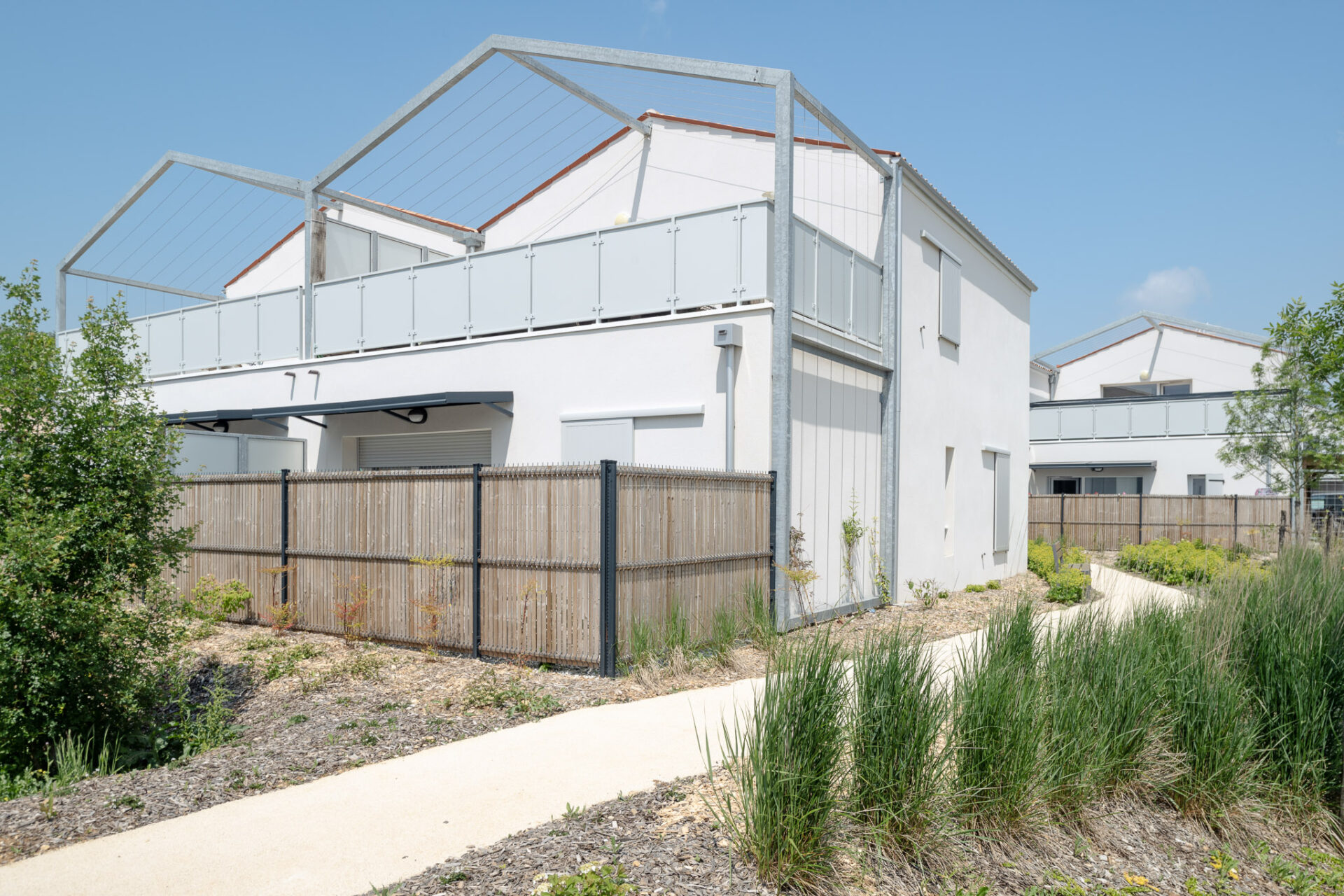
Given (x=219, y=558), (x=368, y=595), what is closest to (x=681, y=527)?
(x=368, y=595)

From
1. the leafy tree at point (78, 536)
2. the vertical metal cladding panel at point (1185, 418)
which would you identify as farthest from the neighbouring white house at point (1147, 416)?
the leafy tree at point (78, 536)

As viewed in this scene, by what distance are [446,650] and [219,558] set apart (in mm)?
4398

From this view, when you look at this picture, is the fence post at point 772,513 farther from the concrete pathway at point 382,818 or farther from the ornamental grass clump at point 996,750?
the ornamental grass clump at point 996,750

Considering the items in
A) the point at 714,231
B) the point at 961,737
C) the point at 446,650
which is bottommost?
the point at 446,650

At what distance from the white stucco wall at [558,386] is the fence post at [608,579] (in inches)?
103

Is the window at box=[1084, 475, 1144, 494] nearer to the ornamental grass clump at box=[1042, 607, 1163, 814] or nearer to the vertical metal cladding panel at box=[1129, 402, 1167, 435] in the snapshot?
the vertical metal cladding panel at box=[1129, 402, 1167, 435]

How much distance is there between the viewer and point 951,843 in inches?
191

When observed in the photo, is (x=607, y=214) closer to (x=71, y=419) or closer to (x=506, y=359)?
(x=506, y=359)

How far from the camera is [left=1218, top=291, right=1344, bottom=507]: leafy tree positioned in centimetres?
1673

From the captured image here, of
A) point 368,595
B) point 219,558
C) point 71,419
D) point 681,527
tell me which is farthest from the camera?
point 219,558

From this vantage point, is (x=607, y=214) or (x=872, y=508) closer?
(x=872, y=508)

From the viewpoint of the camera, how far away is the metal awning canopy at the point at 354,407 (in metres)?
12.8

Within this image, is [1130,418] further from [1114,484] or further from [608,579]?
[608,579]

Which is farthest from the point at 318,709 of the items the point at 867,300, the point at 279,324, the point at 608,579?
the point at 279,324
